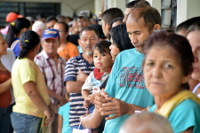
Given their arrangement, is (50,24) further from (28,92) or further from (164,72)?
(164,72)

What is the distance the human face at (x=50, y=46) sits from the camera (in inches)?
168

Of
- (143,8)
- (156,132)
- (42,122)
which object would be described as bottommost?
(42,122)

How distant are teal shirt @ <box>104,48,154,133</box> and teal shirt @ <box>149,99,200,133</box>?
1.91ft

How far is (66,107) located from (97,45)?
1224 mm

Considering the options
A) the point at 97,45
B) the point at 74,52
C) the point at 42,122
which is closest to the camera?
the point at 97,45

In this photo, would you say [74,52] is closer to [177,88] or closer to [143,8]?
[143,8]

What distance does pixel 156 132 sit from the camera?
1086mm

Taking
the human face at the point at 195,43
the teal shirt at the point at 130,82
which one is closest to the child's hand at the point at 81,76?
the teal shirt at the point at 130,82

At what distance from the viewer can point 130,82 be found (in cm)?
200

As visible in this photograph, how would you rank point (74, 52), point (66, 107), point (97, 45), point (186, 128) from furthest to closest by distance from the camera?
1. point (74, 52)
2. point (66, 107)
3. point (97, 45)
4. point (186, 128)

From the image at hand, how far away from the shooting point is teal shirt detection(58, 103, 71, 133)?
3.71 m

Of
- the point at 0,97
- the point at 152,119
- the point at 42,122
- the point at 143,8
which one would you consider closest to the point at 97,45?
the point at 143,8

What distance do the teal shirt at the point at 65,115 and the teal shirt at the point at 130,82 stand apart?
1698 mm

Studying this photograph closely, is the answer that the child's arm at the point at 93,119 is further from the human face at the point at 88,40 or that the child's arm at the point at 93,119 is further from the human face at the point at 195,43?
the human face at the point at 88,40
